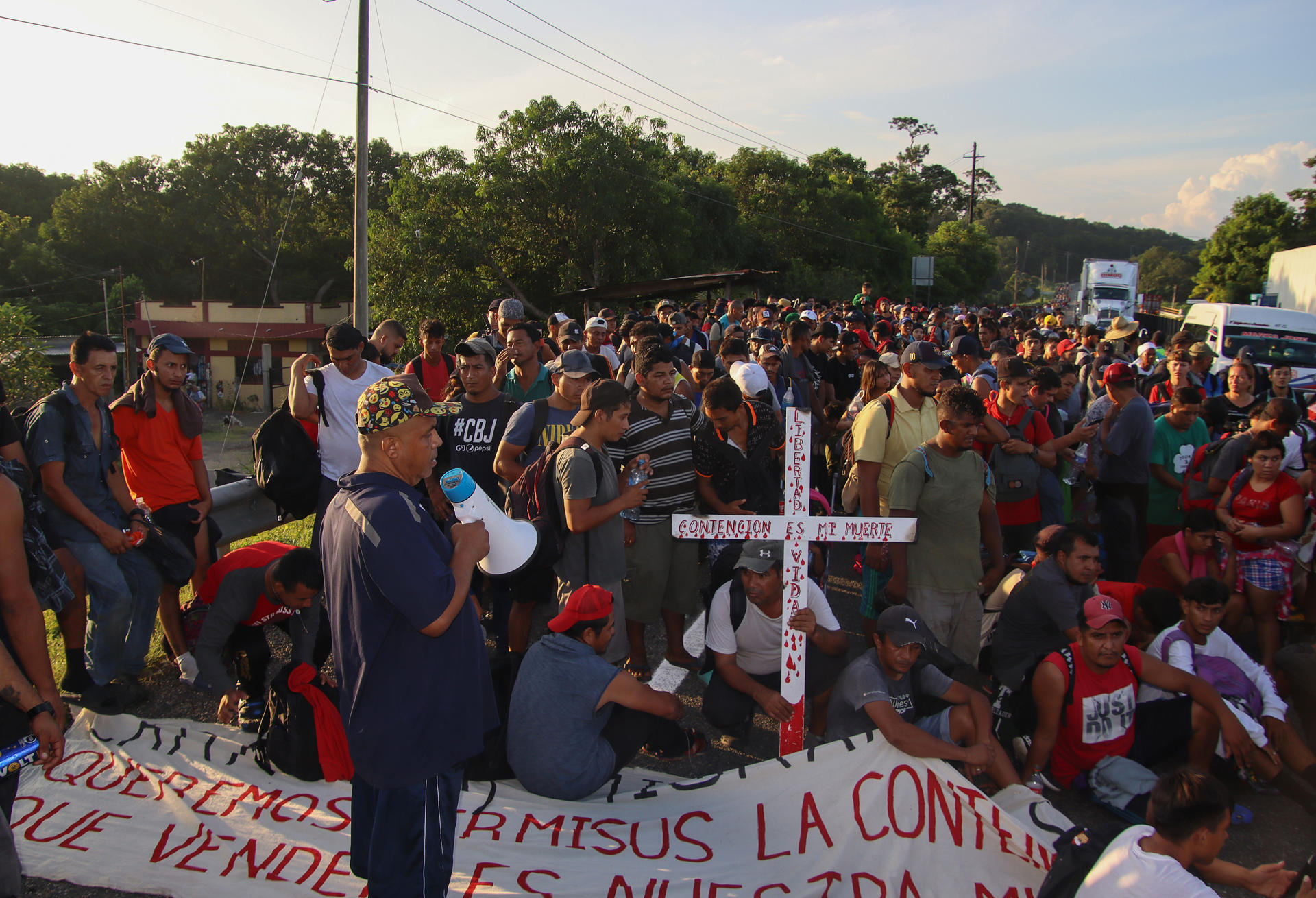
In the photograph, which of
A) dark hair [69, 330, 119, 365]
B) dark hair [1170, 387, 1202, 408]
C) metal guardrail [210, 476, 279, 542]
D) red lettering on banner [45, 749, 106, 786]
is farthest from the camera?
dark hair [1170, 387, 1202, 408]

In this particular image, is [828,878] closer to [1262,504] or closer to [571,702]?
[571,702]

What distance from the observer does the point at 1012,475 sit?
5.73 metres

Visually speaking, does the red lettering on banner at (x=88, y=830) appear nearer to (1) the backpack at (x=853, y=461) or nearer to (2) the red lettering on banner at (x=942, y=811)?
(2) the red lettering on banner at (x=942, y=811)

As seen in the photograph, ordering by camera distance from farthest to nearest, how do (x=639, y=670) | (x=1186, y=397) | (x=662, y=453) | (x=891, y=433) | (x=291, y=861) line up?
(x=1186, y=397) < (x=891, y=433) < (x=639, y=670) < (x=662, y=453) < (x=291, y=861)

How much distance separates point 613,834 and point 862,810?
1.04 meters

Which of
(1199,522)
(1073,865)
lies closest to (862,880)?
(1073,865)

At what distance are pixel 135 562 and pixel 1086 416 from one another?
6.77 m

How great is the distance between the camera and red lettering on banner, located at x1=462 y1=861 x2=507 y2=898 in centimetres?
316

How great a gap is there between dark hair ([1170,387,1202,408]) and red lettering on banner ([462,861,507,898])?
18.7ft

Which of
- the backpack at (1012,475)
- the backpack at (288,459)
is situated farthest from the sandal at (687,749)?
the backpack at (1012,475)

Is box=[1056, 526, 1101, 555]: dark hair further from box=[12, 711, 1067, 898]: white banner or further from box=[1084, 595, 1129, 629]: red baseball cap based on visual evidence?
box=[12, 711, 1067, 898]: white banner

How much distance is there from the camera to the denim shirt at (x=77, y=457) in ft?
14.0

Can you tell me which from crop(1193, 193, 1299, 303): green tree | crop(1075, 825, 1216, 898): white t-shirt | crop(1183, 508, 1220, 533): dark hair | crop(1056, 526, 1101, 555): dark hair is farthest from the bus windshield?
crop(1193, 193, 1299, 303): green tree

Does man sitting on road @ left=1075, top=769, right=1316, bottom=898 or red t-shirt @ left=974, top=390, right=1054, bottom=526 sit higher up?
red t-shirt @ left=974, top=390, right=1054, bottom=526
